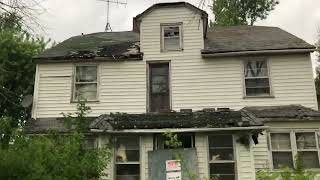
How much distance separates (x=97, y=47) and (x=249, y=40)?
667cm

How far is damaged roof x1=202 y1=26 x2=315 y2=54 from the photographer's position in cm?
1702

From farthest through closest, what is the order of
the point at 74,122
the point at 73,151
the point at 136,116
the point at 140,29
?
the point at 140,29
the point at 136,116
the point at 74,122
the point at 73,151

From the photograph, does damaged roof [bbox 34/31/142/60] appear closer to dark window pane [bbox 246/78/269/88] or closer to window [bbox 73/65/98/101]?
window [bbox 73/65/98/101]

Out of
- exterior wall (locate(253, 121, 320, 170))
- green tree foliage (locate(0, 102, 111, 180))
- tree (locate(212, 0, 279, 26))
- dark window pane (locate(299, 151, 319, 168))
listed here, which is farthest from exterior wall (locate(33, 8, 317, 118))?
tree (locate(212, 0, 279, 26))

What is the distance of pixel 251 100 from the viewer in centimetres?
1647

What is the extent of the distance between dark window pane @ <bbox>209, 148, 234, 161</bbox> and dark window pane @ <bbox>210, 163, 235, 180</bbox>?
0.19 meters

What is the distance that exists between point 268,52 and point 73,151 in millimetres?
9926

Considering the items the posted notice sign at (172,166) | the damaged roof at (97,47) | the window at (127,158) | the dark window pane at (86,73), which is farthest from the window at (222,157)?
the dark window pane at (86,73)

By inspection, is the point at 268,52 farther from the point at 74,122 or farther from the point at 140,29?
the point at 74,122

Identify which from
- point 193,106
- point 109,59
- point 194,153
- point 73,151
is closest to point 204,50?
point 193,106

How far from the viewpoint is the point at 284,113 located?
15156 millimetres

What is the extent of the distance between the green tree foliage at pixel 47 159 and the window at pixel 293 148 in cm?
703

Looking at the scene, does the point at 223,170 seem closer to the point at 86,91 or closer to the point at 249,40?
the point at 86,91

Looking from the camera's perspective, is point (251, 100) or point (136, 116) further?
point (251, 100)
